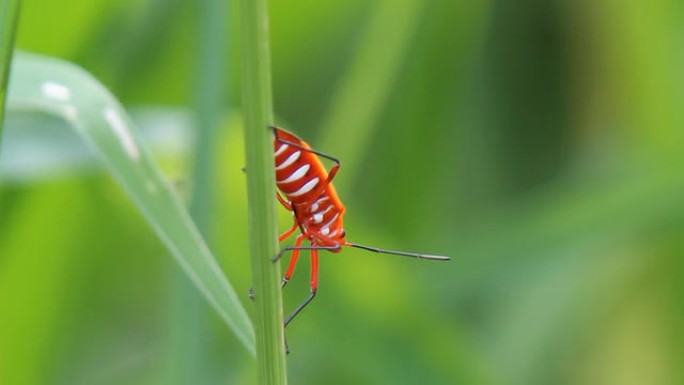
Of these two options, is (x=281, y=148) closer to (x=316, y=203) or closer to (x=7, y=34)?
(x=316, y=203)

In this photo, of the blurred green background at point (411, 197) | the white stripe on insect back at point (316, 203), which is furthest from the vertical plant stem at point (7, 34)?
the blurred green background at point (411, 197)

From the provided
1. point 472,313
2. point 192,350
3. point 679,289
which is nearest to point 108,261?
point 472,313

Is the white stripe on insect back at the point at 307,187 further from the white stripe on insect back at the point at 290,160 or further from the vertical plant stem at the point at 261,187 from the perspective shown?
the vertical plant stem at the point at 261,187

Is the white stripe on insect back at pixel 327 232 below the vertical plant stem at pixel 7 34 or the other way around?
below

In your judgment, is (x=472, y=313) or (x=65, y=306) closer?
(x=65, y=306)

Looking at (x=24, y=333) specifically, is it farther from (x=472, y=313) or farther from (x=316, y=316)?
(x=472, y=313)

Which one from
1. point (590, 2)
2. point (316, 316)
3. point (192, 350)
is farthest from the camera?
point (590, 2)

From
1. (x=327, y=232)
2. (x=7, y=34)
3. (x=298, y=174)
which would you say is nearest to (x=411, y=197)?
(x=327, y=232)
